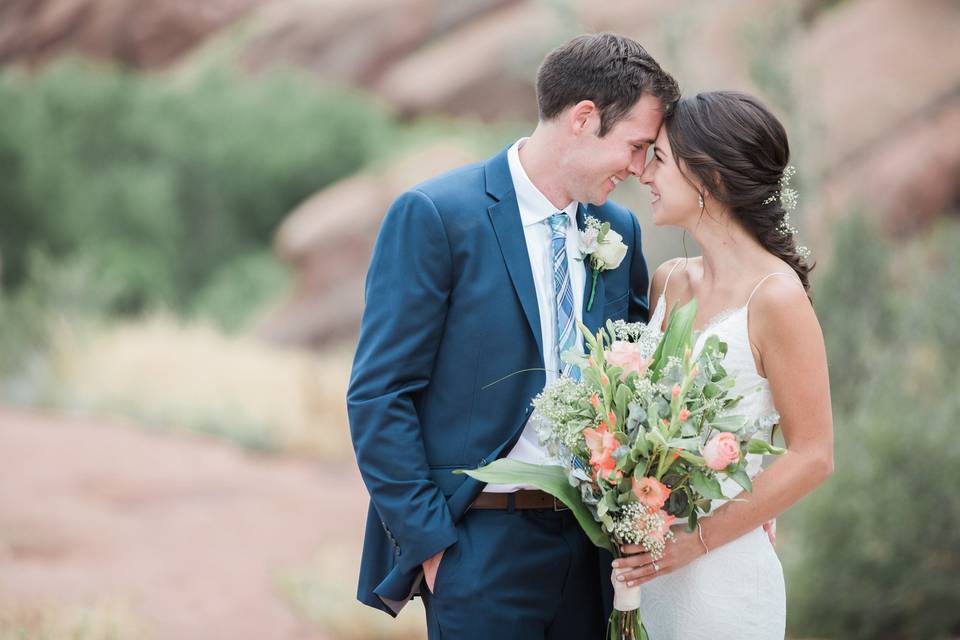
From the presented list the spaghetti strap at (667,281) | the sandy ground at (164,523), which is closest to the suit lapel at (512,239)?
the spaghetti strap at (667,281)

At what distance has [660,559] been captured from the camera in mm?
2771

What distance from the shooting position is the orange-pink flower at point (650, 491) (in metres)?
2.49

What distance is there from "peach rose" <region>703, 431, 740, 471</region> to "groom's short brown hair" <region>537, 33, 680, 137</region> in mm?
1015

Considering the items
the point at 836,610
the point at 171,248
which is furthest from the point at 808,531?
the point at 171,248

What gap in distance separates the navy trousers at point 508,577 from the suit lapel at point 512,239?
1.53 ft

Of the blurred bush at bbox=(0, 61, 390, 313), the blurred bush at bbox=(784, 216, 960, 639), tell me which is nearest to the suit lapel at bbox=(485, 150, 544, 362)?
the blurred bush at bbox=(784, 216, 960, 639)

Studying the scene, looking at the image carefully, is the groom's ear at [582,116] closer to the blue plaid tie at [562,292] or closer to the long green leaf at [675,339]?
the blue plaid tie at [562,292]

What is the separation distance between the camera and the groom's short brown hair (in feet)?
9.85

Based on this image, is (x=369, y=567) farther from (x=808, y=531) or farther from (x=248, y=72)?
(x=248, y=72)

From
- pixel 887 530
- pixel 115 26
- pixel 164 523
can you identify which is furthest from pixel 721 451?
pixel 115 26

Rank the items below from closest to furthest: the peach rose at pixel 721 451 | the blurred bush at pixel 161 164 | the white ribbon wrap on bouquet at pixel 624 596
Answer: the peach rose at pixel 721 451 → the white ribbon wrap on bouquet at pixel 624 596 → the blurred bush at pixel 161 164

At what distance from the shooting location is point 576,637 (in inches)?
120

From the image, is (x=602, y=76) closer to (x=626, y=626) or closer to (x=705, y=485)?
(x=705, y=485)

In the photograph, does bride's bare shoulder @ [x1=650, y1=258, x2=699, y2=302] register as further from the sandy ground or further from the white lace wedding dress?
the sandy ground
